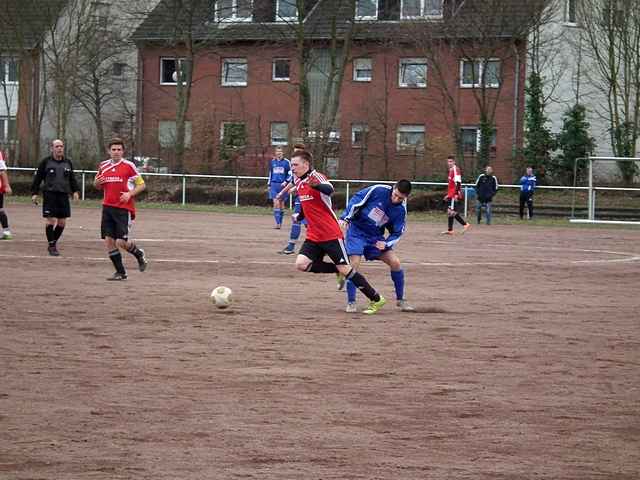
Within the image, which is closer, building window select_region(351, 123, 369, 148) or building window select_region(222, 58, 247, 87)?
building window select_region(351, 123, 369, 148)

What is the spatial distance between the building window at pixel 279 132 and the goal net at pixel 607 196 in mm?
16174

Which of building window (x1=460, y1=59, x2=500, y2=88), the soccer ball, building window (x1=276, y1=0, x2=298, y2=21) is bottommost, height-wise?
the soccer ball

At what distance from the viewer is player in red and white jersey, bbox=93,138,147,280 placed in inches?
651

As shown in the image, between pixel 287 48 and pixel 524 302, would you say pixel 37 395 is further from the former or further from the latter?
pixel 287 48

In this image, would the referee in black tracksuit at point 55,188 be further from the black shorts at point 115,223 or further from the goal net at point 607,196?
the goal net at point 607,196

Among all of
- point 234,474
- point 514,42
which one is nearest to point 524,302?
point 234,474

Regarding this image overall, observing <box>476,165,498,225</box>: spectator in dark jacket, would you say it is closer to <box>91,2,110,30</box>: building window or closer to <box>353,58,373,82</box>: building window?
<box>353,58,373,82</box>: building window

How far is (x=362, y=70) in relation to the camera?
54.0m

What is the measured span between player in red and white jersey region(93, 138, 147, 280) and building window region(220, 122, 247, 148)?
31.1 metres

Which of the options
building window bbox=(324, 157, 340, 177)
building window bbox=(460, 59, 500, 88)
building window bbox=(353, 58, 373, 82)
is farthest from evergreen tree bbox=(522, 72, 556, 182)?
building window bbox=(353, 58, 373, 82)

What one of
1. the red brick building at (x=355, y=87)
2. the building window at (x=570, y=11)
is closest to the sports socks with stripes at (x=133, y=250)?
the red brick building at (x=355, y=87)

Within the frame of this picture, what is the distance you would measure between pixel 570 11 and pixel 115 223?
3504 cm

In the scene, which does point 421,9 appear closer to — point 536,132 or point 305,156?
point 536,132

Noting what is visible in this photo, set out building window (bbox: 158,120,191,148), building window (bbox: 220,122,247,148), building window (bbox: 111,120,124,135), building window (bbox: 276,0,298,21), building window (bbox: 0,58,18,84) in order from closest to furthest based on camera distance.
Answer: building window (bbox: 220,122,247,148) < building window (bbox: 158,120,191,148) < building window (bbox: 276,0,298,21) < building window (bbox: 0,58,18,84) < building window (bbox: 111,120,124,135)
